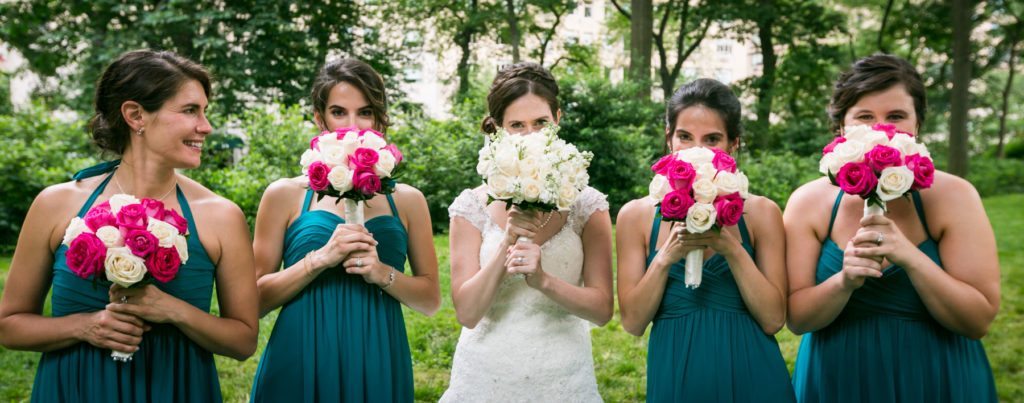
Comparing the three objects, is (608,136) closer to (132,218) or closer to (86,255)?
(132,218)

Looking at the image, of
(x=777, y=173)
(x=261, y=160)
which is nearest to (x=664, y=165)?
(x=261, y=160)

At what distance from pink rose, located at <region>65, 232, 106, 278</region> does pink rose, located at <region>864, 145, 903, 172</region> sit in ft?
10.5

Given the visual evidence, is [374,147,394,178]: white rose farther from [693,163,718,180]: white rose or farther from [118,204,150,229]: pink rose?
[693,163,718,180]: white rose

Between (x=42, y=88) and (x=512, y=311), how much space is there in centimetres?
2803

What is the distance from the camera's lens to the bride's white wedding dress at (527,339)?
4.16m

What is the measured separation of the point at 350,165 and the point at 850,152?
223 cm

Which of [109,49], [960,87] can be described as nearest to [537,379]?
[109,49]

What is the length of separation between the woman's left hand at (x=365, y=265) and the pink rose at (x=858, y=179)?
86.4 inches

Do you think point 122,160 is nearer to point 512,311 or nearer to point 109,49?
point 512,311

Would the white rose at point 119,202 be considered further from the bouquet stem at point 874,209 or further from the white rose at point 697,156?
the bouquet stem at point 874,209

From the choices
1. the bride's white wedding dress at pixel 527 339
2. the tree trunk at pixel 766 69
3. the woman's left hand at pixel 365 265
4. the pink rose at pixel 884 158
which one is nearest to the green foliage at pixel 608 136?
the bride's white wedding dress at pixel 527 339

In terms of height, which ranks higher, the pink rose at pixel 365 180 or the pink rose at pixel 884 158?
the pink rose at pixel 365 180

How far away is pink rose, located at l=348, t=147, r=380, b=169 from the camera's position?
3531mm

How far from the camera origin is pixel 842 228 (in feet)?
12.3
